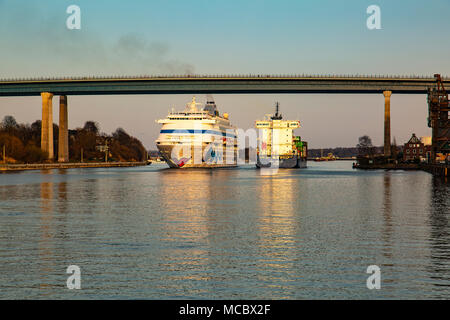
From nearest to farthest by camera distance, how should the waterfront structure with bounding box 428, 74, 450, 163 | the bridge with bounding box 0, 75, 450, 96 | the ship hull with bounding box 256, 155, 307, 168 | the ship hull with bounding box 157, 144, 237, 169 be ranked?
the waterfront structure with bounding box 428, 74, 450, 163, the bridge with bounding box 0, 75, 450, 96, the ship hull with bounding box 157, 144, 237, 169, the ship hull with bounding box 256, 155, 307, 168

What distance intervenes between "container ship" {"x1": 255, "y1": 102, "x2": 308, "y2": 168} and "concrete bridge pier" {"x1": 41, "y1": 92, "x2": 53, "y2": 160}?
48.7 meters

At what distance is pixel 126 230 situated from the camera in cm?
2384

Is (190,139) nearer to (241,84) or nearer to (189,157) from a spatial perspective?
(189,157)

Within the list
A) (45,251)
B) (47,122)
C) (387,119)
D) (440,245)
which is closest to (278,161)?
(387,119)

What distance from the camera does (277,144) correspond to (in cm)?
14000

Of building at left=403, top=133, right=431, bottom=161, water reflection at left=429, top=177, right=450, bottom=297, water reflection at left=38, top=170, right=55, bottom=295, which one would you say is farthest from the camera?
building at left=403, top=133, right=431, bottom=161

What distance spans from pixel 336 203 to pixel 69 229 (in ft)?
63.0

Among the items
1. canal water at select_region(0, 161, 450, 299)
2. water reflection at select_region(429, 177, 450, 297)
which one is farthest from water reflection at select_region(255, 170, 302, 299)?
water reflection at select_region(429, 177, 450, 297)

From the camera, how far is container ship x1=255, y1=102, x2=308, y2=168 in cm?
13988

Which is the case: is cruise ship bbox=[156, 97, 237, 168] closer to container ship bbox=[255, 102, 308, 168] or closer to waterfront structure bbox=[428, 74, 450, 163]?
container ship bbox=[255, 102, 308, 168]

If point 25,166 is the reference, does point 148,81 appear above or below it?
above

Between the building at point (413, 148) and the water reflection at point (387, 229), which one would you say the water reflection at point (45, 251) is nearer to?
the water reflection at point (387, 229)
